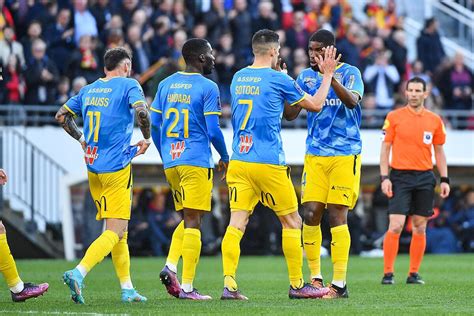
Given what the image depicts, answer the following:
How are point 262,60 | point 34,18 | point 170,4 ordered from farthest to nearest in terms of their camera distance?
point 170,4, point 34,18, point 262,60

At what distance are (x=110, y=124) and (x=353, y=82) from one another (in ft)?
7.83

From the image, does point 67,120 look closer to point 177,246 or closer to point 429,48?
point 177,246

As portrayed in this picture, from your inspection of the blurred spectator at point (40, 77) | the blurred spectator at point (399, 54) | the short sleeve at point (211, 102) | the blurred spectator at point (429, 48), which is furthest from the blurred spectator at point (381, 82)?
the short sleeve at point (211, 102)

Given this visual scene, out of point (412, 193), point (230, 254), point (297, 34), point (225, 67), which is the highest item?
point (297, 34)

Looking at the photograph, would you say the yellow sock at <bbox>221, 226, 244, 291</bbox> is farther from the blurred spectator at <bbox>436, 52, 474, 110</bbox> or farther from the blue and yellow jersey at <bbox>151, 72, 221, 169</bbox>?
the blurred spectator at <bbox>436, 52, 474, 110</bbox>

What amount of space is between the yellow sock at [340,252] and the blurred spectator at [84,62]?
11.9m

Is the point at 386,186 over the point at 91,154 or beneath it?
beneath

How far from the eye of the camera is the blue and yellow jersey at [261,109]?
37.5ft

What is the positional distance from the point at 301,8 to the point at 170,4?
11.9 ft

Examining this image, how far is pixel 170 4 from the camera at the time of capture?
2556cm

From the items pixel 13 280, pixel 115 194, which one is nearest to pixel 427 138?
pixel 115 194

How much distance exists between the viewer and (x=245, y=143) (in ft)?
37.8

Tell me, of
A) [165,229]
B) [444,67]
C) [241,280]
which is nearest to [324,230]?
[165,229]

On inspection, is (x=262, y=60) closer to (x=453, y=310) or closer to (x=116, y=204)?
(x=116, y=204)
